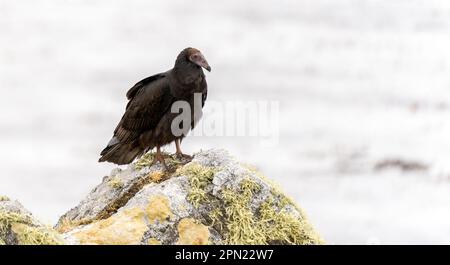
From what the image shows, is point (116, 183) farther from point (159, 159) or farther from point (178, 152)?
point (178, 152)

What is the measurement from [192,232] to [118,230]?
0.61 metres

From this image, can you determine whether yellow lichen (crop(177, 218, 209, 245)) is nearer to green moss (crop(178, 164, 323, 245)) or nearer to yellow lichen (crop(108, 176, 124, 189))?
green moss (crop(178, 164, 323, 245))

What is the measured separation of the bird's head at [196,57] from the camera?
946cm

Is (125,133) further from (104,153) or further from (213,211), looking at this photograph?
(213,211)

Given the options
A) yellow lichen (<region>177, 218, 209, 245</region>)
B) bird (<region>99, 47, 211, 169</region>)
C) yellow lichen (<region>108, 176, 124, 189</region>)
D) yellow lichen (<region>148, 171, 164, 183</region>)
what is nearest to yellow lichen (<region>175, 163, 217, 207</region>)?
yellow lichen (<region>177, 218, 209, 245</region>)

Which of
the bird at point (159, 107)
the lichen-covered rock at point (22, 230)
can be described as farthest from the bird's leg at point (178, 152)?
the lichen-covered rock at point (22, 230)

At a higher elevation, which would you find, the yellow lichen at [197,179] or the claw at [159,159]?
Result: the claw at [159,159]

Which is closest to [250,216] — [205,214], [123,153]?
[205,214]

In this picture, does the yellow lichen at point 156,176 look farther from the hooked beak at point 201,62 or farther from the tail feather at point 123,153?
the tail feather at point 123,153

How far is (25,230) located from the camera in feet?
17.3

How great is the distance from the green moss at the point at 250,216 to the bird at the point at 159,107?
3026mm
